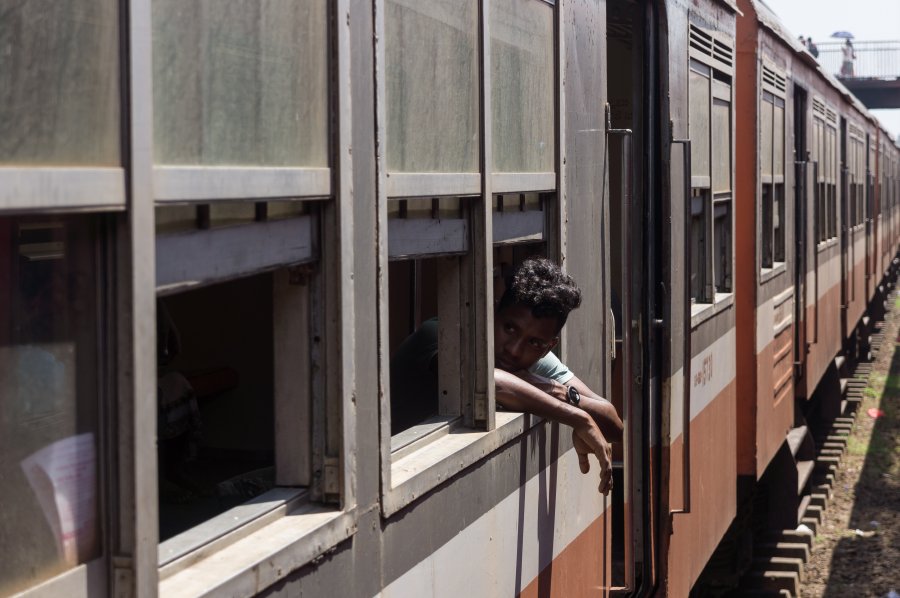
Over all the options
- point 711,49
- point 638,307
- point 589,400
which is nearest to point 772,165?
point 711,49

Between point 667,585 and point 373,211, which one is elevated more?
point 373,211

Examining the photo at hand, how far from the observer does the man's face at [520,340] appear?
3.62 m

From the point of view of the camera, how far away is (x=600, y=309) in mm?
4512

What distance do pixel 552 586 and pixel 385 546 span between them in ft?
4.58

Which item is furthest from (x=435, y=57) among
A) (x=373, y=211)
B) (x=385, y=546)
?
(x=385, y=546)

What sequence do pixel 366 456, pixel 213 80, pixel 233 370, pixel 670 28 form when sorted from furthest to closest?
pixel 670 28 < pixel 233 370 < pixel 366 456 < pixel 213 80

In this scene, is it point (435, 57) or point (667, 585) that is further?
point (667, 585)

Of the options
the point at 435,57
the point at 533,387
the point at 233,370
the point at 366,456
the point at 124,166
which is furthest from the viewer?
the point at 233,370

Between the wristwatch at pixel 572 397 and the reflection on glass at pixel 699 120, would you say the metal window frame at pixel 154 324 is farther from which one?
the reflection on glass at pixel 699 120

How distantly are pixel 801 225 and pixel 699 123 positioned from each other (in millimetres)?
3620

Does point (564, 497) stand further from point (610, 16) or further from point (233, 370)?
point (610, 16)

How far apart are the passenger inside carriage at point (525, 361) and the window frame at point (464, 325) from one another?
0.09 meters

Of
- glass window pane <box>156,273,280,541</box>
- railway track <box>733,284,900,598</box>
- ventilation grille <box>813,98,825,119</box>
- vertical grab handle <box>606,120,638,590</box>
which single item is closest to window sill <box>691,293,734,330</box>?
vertical grab handle <box>606,120,638,590</box>

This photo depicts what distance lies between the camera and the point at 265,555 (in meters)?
2.11
